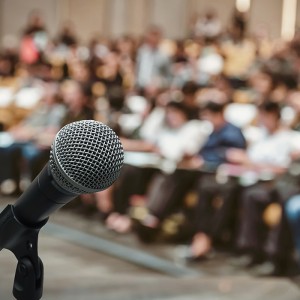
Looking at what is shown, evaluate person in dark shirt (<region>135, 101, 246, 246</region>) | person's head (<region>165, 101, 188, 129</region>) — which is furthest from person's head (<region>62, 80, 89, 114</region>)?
person in dark shirt (<region>135, 101, 246, 246</region>)

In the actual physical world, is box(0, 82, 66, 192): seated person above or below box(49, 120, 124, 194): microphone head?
below

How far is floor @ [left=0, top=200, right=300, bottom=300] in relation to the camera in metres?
4.87

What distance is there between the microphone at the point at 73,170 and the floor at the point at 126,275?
7.79 ft

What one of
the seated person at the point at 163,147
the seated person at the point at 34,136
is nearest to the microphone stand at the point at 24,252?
the seated person at the point at 163,147

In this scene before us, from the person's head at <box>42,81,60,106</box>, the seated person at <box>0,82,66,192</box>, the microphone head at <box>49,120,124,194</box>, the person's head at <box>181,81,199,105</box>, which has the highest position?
the microphone head at <box>49,120,124,194</box>

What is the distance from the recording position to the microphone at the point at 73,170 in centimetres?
168

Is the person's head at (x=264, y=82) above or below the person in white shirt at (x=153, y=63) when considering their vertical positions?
above

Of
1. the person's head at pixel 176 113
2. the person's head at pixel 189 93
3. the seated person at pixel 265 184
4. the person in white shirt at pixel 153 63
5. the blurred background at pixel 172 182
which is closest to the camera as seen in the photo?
the blurred background at pixel 172 182

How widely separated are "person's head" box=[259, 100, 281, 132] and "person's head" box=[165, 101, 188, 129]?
0.86 meters

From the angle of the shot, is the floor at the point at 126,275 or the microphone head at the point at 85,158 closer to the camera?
the microphone head at the point at 85,158

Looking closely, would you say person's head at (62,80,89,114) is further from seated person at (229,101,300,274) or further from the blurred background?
seated person at (229,101,300,274)

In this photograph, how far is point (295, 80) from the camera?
7375 millimetres

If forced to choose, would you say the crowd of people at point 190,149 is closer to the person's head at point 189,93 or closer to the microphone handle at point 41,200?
the person's head at point 189,93

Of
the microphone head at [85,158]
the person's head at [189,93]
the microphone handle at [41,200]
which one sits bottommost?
the person's head at [189,93]
